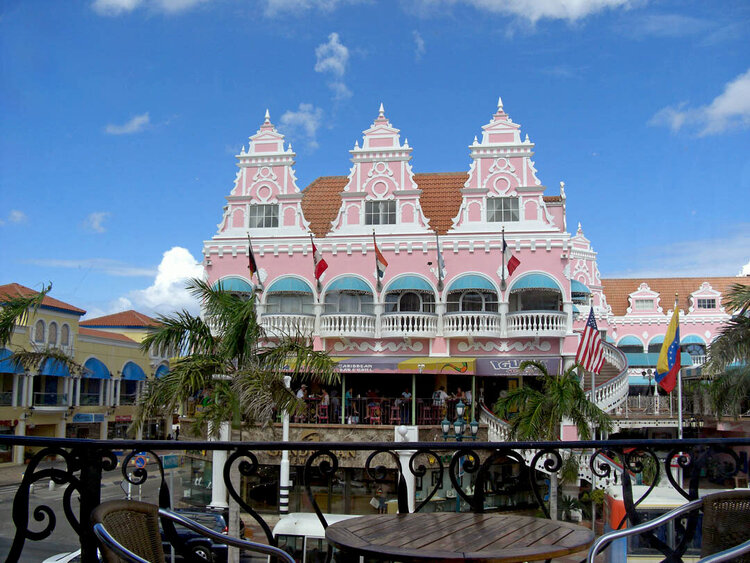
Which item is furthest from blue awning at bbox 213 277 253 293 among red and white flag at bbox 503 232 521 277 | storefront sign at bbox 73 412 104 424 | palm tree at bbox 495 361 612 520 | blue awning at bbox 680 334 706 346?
blue awning at bbox 680 334 706 346

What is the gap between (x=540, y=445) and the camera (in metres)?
3.89

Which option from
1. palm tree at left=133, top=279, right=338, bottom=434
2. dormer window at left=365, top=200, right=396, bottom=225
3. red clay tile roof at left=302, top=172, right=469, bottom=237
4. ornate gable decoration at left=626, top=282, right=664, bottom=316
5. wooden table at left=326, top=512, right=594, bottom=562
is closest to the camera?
wooden table at left=326, top=512, right=594, bottom=562

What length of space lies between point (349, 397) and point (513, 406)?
6957 millimetres

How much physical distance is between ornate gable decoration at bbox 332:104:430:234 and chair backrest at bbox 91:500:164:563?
23.2 meters

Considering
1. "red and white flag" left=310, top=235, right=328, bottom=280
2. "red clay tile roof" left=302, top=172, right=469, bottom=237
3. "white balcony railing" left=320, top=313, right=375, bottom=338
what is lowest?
"white balcony railing" left=320, top=313, right=375, bottom=338

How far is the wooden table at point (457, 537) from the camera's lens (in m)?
3.38

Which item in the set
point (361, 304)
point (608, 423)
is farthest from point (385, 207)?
point (608, 423)

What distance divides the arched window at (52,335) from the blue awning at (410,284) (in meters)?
22.3

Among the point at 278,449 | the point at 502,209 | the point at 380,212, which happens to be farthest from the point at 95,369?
the point at 278,449

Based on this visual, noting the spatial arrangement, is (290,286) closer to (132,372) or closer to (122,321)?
(132,372)

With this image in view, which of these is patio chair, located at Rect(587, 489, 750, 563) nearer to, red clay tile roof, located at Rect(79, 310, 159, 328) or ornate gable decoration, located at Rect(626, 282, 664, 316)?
ornate gable decoration, located at Rect(626, 282, 664, 316)

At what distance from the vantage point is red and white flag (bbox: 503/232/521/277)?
23.6m

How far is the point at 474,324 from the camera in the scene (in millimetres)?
25156

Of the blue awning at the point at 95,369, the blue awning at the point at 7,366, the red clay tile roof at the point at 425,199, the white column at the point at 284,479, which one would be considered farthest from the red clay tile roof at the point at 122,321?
the white column at the point at 284,479
